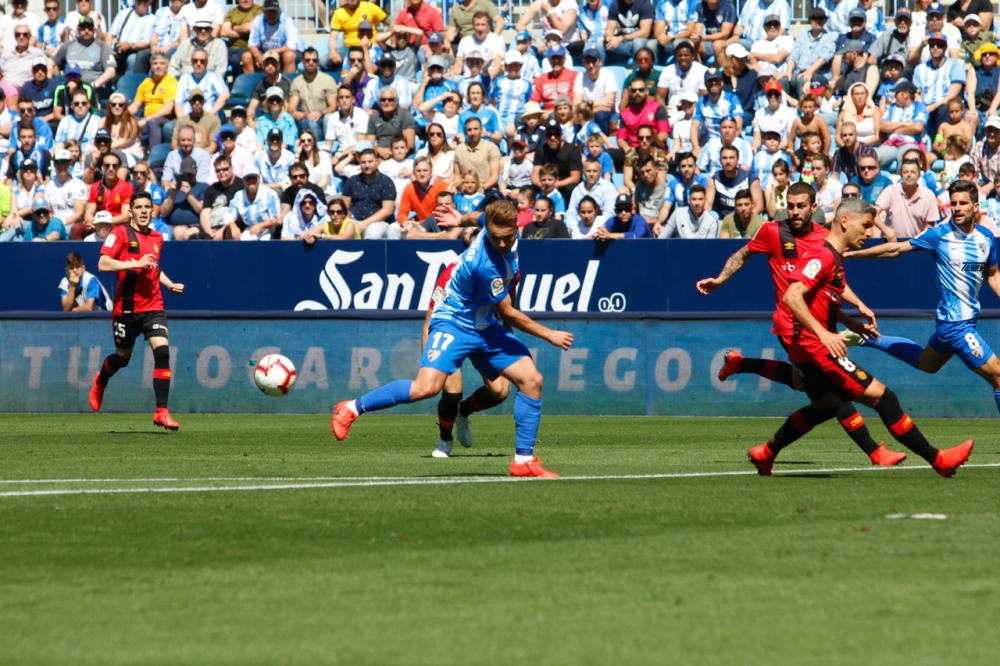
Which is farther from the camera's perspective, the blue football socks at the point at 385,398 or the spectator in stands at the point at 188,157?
the spectator in stands at the point at 188,157

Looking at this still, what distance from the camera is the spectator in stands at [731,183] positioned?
22.4 metres

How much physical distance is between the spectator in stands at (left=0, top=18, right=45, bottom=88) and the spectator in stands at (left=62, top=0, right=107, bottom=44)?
0.60 m

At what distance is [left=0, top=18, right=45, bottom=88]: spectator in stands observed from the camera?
29.2 metres

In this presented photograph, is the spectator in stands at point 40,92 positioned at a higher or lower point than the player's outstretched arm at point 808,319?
higher

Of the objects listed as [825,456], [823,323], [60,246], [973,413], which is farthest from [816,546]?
[60,246]

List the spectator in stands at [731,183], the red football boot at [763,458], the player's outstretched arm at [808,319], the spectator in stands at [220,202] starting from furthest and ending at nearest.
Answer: the spectator in stands at [220,202]
the spectator in stands at [731,183]
the red football boot at [763,458]
the player's outstretched arm at [808,319]

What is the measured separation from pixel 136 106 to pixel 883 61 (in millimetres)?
12081

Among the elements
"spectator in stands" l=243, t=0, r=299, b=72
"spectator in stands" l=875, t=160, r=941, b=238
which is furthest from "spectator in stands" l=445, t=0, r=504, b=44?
"spectator in stands" l=875, t=160, r=941, b=238

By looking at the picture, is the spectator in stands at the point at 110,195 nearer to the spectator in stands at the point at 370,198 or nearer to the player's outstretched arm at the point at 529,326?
the spectator in stands at the point at 370,198

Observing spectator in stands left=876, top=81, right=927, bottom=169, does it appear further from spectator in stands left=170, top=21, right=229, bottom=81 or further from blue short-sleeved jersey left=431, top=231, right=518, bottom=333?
blue short-sleeved jersey left=431, top=231, right=518, bottom=333

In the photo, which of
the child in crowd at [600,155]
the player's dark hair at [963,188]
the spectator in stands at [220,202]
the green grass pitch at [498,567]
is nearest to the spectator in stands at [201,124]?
the spectator in stands at [220,202]

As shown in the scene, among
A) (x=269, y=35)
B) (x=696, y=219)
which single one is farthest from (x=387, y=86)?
(x=696, y=219)

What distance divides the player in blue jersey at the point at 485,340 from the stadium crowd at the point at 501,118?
10.3 m

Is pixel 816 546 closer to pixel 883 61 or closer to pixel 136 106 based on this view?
pixel 883 61
